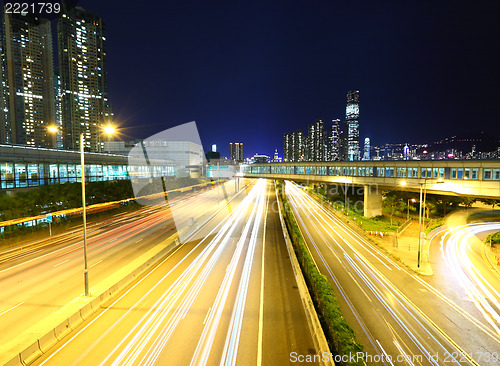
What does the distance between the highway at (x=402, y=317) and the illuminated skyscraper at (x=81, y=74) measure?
15018 cm

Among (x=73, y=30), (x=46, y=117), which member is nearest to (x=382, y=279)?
(x=46, y=117)

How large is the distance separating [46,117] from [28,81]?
17885 millimetres

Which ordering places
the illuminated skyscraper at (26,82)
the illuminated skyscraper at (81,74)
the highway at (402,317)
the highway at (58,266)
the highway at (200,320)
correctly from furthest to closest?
1. the illuminated skyscraper at (81,74)
2. the illuminated skyscraper at (26,82)
3. the highway at (58,266)
4. the highway at (402,317)
5. the highway at (200,320)

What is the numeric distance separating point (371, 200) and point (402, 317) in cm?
3194

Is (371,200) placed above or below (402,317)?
above

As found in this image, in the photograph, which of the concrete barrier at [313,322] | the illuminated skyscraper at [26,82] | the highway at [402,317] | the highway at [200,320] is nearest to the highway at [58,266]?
the highway at [200,320]

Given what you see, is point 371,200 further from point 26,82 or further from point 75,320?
point 26,82

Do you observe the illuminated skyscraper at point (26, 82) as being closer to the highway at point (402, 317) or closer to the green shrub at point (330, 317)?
the green shrub at point (330, 317)

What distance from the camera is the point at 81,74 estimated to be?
13688 centimetres

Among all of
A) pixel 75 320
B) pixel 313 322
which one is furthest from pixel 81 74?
pixel 313 322

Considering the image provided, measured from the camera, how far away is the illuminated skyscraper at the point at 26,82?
117438 millimetres

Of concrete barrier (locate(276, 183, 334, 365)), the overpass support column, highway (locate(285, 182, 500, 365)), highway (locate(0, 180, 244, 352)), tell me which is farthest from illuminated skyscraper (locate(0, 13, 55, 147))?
highway (locate(285, 182, 500, 365))

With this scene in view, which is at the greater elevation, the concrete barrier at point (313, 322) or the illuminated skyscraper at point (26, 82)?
the illuminated skyscraper at point (26, 82)

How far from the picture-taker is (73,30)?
13862cm
